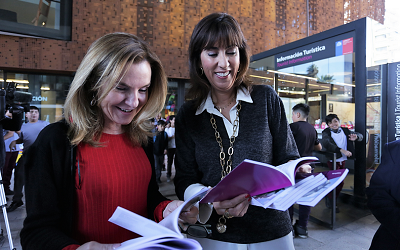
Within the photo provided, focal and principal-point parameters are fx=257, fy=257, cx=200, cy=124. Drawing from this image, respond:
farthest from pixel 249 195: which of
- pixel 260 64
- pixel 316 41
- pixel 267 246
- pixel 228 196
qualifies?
pixel 260 64

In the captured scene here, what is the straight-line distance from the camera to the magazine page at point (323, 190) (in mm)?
812

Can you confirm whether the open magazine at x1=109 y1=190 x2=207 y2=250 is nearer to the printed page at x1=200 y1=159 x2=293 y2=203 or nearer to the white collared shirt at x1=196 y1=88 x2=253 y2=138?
the printed page at x1=200 y1=159 x2=293 y2=203

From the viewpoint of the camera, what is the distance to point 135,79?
101 cm

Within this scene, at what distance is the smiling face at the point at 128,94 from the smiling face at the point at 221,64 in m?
0.34

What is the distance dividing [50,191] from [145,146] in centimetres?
46

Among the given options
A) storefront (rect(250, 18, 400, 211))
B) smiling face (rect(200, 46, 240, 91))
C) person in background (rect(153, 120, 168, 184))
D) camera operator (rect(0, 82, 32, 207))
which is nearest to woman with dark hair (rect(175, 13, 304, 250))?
smiling face (rect(200, 46, 240, 91))

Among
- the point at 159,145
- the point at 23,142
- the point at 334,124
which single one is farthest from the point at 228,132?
the point at 159,145

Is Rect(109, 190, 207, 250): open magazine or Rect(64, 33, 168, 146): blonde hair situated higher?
Rect(64, 33, 168, 146): blonde hair

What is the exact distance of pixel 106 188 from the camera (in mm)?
1035

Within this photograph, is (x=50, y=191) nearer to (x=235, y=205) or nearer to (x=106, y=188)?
(x=106, y=188)

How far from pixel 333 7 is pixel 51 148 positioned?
15.3 m

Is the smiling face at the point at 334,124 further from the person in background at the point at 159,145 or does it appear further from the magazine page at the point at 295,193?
the magazine page at the point at 295,193

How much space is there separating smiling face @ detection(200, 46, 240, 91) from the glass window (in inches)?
368

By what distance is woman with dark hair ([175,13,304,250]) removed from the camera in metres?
1.24
